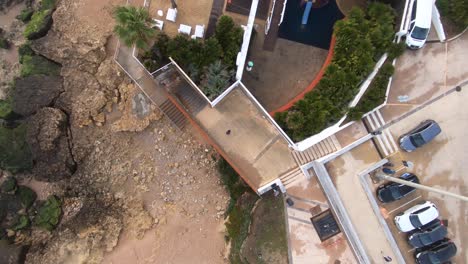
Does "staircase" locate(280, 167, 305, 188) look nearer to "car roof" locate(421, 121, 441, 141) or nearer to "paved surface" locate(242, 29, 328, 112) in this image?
"paved surface" locate(242, 29, 328, 112)

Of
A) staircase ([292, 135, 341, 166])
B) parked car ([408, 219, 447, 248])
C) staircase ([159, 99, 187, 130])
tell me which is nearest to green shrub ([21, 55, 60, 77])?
staircase ([159, 99, 187, 130])

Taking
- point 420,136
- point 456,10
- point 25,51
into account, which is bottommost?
point 420,136

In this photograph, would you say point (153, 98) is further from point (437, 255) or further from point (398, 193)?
point (437, 255)

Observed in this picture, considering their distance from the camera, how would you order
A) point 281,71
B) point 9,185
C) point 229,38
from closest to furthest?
1. point 229,38
2. point 281,71
3. point 9,185

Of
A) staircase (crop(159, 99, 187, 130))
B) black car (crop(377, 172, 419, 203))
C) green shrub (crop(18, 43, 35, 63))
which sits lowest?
black car (crop(377, 172, 419, 203))

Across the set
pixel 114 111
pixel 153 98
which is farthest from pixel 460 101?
pixel 114 111


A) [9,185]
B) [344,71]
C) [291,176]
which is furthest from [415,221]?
[9,185]

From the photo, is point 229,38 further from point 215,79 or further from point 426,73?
point 426,73
